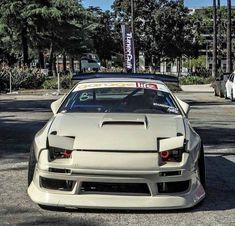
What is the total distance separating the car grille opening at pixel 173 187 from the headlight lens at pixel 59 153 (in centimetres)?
94

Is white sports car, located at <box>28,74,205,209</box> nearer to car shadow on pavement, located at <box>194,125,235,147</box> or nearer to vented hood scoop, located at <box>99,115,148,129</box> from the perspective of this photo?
vented hood scoop, located at <box>99,115,148,129</box>

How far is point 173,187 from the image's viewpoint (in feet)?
18.5

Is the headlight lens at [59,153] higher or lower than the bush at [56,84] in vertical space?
higher

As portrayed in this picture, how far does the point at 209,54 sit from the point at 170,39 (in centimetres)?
6390

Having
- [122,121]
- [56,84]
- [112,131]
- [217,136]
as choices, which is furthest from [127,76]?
[56,84]

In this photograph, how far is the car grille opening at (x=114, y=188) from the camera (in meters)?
5.55

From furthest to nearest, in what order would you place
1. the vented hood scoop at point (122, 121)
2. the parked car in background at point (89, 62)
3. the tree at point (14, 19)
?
the parked car in background at point (89, 62)
the tree at point (14, 19)
the vented hood scoop at point (122, 121)

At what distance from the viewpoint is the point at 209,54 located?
126 meters

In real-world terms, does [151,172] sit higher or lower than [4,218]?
higher

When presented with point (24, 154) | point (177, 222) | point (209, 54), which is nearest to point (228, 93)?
point (24, 154)

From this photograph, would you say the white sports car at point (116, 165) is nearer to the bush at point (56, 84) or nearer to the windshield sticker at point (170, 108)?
the windshield sticker at point (170, 108)

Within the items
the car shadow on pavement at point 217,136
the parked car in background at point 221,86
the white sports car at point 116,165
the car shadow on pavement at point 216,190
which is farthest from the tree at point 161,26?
the white sports car at point 116,165

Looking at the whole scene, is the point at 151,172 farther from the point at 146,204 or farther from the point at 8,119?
the point at 8,119

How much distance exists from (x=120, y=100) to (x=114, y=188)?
196 cm
